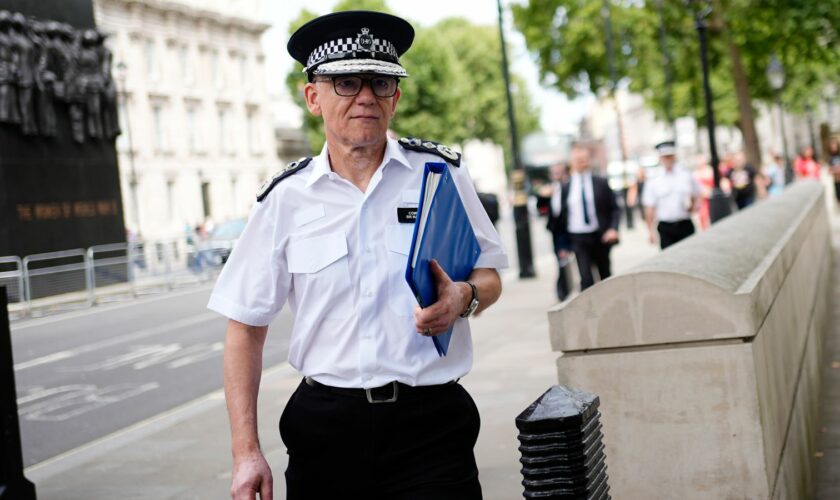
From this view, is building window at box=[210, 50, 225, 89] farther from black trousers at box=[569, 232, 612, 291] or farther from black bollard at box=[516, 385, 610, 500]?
black bollard at box=[516, 385, 610, 500]

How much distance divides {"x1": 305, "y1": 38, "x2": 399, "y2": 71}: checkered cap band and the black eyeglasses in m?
0.06

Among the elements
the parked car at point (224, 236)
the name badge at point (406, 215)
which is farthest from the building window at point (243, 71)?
the name badge at point (406, 215)

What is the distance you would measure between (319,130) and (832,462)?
62.7 m

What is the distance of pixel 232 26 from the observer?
6700cm

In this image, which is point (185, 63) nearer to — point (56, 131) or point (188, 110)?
point (188, 110)

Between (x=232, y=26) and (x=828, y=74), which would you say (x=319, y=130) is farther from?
(x=828, y=74)

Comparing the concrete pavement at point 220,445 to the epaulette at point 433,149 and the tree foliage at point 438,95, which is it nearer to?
the epaulette at point 433,149

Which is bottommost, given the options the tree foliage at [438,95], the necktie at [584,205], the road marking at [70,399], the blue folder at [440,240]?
the road marking at [70,399]

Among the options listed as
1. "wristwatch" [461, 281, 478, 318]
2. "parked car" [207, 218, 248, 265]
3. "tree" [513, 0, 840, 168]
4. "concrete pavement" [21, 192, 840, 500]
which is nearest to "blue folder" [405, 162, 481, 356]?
"wristwatch" [461, 281, 478, 318]

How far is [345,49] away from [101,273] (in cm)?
2408

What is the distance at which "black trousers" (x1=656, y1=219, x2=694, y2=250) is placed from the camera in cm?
1316

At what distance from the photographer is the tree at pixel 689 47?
30.4m

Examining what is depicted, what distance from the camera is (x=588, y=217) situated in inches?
481

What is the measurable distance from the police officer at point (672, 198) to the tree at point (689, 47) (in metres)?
16.8
